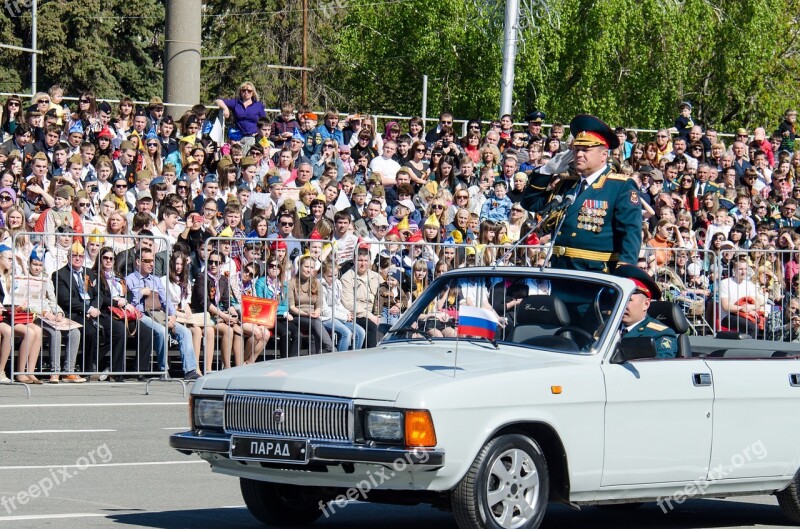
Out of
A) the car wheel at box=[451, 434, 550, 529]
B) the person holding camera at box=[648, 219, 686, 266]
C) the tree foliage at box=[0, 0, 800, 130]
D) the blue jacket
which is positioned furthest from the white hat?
the tree foliage at box=[0, 0, 800, 130]

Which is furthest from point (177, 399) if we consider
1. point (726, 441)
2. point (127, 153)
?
point (726, 441)

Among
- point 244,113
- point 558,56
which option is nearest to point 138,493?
point 244,113

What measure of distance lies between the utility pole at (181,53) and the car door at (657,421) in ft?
62.8

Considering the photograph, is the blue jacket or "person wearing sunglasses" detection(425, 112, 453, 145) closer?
the blue jacket

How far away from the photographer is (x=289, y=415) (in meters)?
7.81

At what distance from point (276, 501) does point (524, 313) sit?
1.82m

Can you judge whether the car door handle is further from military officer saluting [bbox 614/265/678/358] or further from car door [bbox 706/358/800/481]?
military officer saluting [bbox 614/265/678/358]

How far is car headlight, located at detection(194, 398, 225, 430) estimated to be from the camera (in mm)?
8180

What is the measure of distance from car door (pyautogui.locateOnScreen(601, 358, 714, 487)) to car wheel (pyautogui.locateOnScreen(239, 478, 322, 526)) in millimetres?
1766

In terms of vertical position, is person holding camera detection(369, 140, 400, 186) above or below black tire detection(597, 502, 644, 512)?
above

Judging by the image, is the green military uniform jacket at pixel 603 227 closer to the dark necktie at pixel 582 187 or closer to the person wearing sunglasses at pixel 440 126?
the dark necktie at pixel 582 187

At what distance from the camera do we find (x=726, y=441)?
342 inches

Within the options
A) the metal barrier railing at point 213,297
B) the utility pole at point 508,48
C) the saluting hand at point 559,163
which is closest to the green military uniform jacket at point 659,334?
the saluting hand at point 559,163

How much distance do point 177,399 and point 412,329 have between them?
21.7ft
